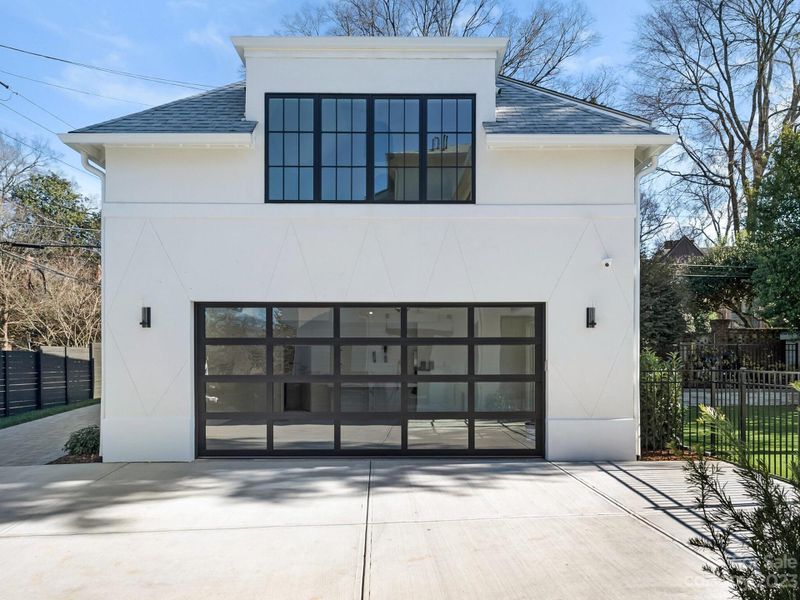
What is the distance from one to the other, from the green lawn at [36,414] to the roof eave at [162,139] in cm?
743

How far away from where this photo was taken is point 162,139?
813cm

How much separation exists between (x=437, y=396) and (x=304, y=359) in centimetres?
213

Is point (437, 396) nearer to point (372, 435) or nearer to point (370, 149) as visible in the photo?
point (372, 435)

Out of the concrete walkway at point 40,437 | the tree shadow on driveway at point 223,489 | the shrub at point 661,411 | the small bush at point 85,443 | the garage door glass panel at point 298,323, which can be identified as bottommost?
the concrete walkway at point 40,437

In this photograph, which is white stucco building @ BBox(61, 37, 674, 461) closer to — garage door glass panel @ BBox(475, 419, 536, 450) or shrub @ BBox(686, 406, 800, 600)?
garage door glass panel @ BBox(475, 419, 536, 450)

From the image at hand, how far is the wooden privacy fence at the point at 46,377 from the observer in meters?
14.0

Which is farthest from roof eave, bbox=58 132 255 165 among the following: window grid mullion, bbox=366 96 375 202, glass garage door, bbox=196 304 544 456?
glass garage door, bbox=196 304 544 456

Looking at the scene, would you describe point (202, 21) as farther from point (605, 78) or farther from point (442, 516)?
point (605, 78)

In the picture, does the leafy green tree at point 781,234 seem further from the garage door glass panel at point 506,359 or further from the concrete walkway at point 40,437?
the concrete walkway at point 40,437

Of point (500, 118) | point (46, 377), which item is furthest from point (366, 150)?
point (46, 377)

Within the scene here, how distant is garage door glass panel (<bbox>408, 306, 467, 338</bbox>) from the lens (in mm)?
8562

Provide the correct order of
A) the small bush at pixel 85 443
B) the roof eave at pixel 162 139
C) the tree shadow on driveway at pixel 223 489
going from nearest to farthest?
the tree shadow on driveway at pixel 223 489
the roof eave at pixel 162 139
the small bush at pixel 85 443

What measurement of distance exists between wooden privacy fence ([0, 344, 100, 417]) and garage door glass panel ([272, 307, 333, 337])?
31.3ft

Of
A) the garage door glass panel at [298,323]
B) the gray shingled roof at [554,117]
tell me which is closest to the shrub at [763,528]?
the garage door glass panel at [298,323]
